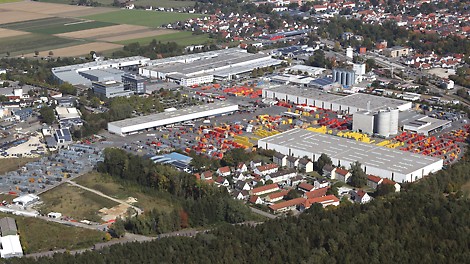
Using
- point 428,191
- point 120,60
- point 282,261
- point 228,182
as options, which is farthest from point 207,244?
point 120,60

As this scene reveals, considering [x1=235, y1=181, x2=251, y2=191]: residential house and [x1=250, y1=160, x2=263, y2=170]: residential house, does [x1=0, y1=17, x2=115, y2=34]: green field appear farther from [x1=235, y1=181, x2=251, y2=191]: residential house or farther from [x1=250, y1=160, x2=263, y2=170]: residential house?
[x1=235, y1=181, x2=251, y2=191]: residential house

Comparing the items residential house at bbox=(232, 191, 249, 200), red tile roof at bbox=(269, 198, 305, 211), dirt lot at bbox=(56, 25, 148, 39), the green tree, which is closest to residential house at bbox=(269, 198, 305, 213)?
red tile roof at bbox=(269, 198, 305, 211)

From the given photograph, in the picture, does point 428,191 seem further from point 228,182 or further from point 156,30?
point 156,30

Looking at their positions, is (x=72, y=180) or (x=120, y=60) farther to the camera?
(x=120, y=60)

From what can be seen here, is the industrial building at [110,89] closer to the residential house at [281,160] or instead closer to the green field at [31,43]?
the green field at [31,43]

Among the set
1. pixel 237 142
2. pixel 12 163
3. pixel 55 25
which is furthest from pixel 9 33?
pixel 237 142

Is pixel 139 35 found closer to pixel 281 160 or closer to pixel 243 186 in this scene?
pixel 281 160
